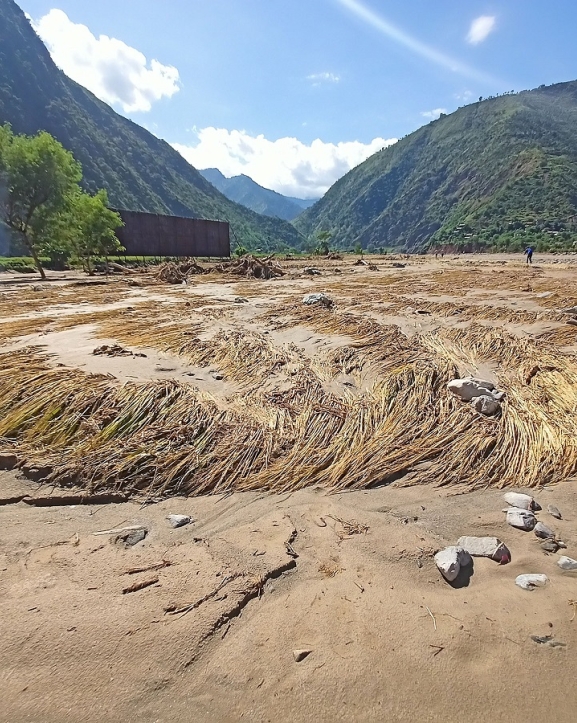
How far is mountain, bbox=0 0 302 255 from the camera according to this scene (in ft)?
224

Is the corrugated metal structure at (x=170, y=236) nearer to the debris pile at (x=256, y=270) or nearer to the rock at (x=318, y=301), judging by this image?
the debris pile at (x=256, y=270)

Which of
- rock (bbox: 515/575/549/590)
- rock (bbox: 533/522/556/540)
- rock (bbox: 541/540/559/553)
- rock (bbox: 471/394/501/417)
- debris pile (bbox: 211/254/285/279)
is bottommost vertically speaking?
rock (bbox: 515/575/549/590)

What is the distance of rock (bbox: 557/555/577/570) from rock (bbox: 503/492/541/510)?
48cm

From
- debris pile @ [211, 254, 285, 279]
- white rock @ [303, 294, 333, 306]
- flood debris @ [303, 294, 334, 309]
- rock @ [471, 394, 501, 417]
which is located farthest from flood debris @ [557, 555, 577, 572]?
debris pile @ [211, 254, 285, 279]

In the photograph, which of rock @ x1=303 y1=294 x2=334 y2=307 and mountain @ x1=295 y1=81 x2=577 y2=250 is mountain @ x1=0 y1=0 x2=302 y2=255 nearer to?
mountain @ x1=295 y1=81 x2=577 y2=250

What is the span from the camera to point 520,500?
277 centimetres

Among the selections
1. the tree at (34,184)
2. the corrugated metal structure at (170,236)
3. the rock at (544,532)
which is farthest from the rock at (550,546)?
the corrugated metal structure at (170,236)

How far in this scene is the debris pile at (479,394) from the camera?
13.0 feet

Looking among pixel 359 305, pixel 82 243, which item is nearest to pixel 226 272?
pixel 82 243

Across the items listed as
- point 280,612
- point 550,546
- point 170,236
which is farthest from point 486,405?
point 170,236

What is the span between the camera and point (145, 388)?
4.03 meters

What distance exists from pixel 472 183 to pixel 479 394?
123344 millimetres

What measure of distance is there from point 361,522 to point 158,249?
42778mm

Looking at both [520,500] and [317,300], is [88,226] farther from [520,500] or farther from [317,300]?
[520,500]
